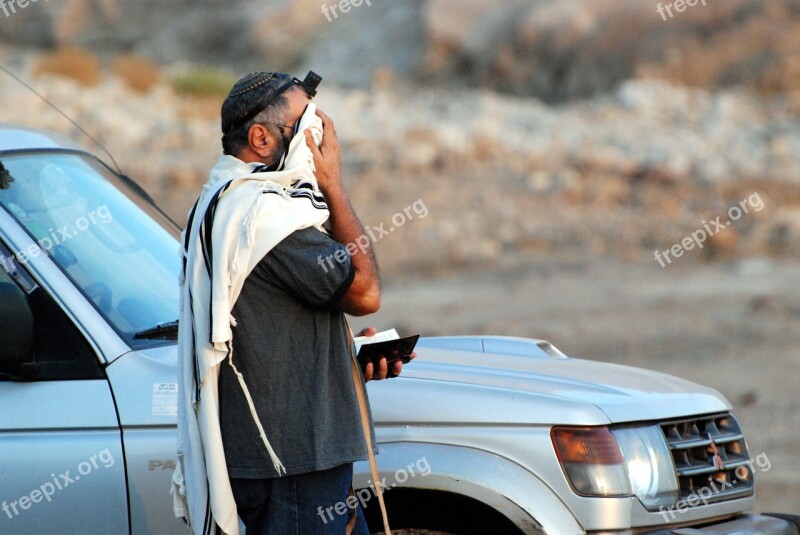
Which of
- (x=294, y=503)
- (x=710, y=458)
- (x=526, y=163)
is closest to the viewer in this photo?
(x=294, y=503)

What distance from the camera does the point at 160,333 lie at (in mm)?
3602

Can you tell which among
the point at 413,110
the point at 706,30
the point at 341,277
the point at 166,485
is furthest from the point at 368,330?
the point at 706,30

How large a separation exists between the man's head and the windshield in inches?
32.5

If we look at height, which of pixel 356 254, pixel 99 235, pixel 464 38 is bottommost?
pixel 356 254

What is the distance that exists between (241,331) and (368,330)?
53 centimetres

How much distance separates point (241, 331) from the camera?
2.90 metres

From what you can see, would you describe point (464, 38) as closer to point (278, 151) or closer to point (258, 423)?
point (278, 151)

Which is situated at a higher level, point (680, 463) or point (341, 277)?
point (341, 277)

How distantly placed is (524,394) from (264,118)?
3.82 feet

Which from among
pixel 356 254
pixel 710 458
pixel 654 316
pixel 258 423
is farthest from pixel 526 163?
pixel 258 423

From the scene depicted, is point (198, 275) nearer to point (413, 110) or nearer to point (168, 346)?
point (168, 346)

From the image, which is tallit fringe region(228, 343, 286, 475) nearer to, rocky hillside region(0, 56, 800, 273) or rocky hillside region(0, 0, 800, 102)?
rocky hillside region(0, 56, 800, 273)

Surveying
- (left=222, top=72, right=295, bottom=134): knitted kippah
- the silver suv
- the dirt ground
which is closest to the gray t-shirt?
(left=222, top=72, right=295, bottom=134): knitted kippah

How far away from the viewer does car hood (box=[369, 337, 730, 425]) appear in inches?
136
